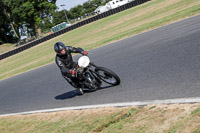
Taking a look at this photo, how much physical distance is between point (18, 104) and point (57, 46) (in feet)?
11.5

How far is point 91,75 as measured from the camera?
7805 mm

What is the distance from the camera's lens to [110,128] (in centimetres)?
514

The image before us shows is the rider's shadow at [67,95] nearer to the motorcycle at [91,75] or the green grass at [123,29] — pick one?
the motorcycle at [91,75]

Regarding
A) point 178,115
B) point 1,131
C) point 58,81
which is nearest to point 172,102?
point 178,115

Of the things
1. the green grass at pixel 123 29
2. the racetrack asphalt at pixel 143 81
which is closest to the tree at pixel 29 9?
the green grass at pixel 123 29

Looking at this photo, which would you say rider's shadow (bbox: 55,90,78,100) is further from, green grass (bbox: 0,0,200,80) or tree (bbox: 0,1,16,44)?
tree (bbox: 0,1,16,44)

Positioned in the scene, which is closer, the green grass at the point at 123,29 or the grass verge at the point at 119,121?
the grass verge at the point at 119,121

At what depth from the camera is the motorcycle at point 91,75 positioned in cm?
746

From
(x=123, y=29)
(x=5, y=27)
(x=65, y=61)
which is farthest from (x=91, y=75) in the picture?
(x=5, y=27)

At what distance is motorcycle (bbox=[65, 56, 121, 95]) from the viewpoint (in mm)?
7459

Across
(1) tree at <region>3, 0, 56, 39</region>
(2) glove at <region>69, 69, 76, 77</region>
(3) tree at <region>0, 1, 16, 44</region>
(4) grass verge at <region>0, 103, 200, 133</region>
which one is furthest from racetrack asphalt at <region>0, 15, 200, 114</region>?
(3) tree at <region>0, 1, 16, 44</region>

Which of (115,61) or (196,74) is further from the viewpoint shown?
(115,61)

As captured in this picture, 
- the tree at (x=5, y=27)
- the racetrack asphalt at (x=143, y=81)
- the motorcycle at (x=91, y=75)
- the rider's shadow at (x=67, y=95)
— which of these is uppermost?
the tree at (x=5, y=27)

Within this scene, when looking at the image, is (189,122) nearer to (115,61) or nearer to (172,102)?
(172,102)
